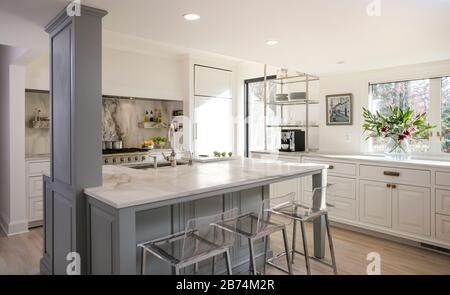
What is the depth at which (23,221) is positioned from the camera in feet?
12.6

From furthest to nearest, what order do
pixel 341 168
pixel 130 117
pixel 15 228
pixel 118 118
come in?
pixel 130 117, pixel 118 118, pixel 341 168, pixel 15 228

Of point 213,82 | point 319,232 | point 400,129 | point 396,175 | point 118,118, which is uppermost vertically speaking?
point 213,82

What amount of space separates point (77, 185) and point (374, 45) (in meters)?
2.81

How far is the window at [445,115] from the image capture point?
3.62 m

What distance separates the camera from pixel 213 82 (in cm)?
572

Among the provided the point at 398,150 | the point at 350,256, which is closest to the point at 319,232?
the point at 350,256

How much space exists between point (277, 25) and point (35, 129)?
12.2 ft

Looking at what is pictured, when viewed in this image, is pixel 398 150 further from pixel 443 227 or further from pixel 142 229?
pixel 142 229

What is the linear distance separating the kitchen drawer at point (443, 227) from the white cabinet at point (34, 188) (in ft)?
14.7

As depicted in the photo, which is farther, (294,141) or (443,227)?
(294,141)

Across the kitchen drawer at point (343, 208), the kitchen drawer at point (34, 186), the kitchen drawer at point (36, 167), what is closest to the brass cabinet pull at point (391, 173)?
the kitchen drawer at point (343, 208)

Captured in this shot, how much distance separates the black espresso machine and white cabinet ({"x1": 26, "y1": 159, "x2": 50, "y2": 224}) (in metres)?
3.23

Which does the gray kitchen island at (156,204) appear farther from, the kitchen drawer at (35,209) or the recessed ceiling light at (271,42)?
the kitchen drawer at (35,209)
